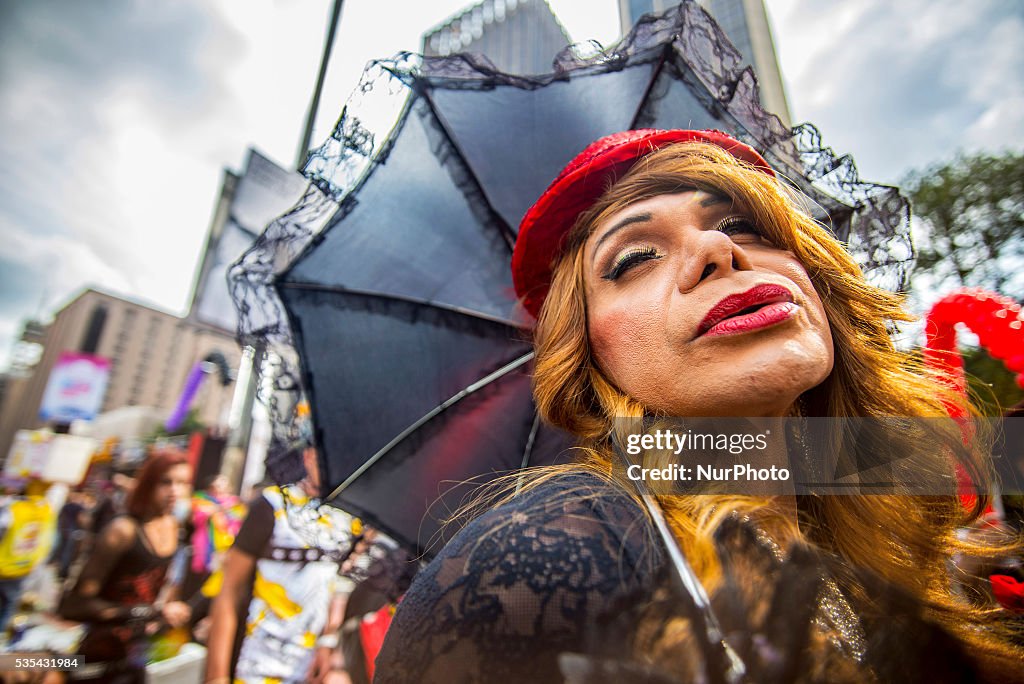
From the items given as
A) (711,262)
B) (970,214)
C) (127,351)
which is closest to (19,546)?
(711,262)

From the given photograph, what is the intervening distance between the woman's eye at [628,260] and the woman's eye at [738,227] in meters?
0.20

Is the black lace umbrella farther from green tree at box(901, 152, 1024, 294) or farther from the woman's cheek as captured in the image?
green tree at box(901, 152, 1024, 294)

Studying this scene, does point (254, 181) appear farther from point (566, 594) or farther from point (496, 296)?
point (566, 594)

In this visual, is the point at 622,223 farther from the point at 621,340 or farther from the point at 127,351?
the point at 127,351

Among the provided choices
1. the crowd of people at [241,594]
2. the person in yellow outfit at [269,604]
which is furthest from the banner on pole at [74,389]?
the person in yellow outfit at [269,604]

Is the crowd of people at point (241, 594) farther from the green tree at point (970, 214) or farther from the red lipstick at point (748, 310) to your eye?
the green tree at point (970, 214)

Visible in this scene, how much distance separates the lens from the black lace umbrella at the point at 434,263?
1794 millimetres

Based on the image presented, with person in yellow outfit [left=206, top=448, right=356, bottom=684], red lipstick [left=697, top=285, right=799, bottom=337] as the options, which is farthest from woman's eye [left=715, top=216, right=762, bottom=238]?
person in yellow outfit [left=206, top=448, right=356, bottom=684]

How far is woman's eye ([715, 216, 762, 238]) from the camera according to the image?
3.89 feet

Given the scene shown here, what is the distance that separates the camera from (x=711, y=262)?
1025mm

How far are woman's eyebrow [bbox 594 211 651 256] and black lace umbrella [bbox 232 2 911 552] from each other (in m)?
0.69

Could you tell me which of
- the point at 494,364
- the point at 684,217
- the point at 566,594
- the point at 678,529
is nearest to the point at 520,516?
the point at 566,594

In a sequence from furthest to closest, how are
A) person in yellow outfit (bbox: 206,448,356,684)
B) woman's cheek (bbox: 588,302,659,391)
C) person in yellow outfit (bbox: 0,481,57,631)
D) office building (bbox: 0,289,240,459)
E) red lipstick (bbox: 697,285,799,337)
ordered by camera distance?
office building (bbox: 0,289,240,459)
person in yellow outfit (bbox: 0,481,57,631)
person in yellow outfit (bbox: 206,448,356,684)
woman's cheek (bbox: 588,302,659,391)
red lipstick (bbox: 697,285,799,337)

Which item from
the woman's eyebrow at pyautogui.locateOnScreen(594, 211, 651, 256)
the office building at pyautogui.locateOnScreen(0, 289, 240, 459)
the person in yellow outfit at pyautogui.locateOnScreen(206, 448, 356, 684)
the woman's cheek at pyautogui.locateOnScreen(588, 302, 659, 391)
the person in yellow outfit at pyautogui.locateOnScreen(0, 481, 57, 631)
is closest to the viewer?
the woman's cheek at pyautogui.locateOnScreen(588, 302, 659, 391)
